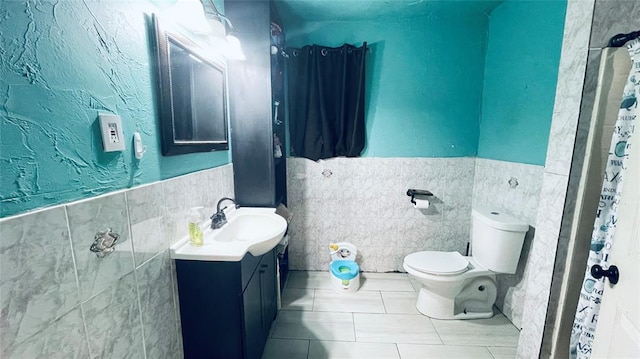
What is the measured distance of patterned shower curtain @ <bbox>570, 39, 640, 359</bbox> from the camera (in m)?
0.96

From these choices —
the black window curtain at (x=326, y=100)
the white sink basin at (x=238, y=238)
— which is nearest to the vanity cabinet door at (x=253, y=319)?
the white sink basin at (x=238, y=238)

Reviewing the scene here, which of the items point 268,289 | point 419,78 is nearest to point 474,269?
point 268,289

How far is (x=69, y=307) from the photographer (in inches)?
27.2

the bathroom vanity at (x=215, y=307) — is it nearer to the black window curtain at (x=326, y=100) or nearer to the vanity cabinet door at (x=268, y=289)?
the vanity cabinet door at (x=268, y=289)

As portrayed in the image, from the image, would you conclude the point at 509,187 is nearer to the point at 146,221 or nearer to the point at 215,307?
the point at 215,307

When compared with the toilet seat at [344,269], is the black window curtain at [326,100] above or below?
above

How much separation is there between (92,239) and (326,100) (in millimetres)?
1987

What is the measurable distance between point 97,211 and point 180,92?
0.69 meters

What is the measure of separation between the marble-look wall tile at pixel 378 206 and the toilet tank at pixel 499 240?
1.66 feet

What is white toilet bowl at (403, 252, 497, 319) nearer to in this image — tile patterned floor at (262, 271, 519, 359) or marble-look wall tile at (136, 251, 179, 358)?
tile patterned floor at (262, 271, 519, 359)

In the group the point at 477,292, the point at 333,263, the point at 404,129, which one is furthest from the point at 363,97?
the point at 477,292

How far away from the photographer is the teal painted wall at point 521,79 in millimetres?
1629

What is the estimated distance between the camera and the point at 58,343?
660 millimetres

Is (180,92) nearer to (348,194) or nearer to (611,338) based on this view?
(348,194)
